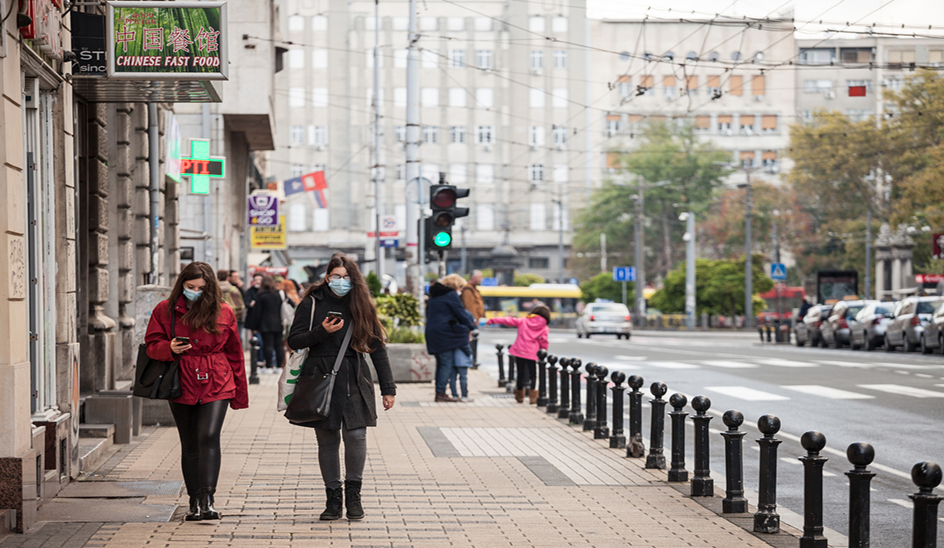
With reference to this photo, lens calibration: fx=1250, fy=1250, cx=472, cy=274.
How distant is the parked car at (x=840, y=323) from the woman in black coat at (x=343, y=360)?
3308 centimetres

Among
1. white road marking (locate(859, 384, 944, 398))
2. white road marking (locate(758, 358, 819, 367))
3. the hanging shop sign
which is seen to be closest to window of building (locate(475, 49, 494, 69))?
white road marking (locate(758, 358, 819, 367))

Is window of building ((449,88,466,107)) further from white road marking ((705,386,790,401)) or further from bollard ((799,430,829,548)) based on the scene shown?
bollard ((799,430,829,548))

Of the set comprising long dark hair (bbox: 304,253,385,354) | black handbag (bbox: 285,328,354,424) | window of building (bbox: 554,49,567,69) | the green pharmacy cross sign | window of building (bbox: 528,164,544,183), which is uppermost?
window of building (bbox: 554,49,567,69)

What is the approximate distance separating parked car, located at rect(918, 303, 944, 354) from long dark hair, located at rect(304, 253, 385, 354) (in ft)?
88.2

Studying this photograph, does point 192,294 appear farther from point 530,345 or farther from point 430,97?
point 430,97

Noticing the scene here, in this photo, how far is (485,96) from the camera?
82.6m

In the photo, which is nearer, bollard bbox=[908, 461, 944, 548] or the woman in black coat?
bollard bbox=[908, 461, 944, 548]

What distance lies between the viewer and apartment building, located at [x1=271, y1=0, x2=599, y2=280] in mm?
80688

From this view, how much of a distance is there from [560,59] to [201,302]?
77341 millimetres

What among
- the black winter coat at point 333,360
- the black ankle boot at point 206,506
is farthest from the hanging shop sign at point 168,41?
the black ankle boot at point 206,506

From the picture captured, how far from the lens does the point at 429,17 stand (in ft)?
270

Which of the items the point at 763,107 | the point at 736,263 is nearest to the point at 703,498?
the point at 736,263

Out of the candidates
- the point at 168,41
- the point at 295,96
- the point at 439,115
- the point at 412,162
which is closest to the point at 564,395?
the point at 168,41

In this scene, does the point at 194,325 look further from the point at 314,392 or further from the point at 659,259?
the point at 659,259
